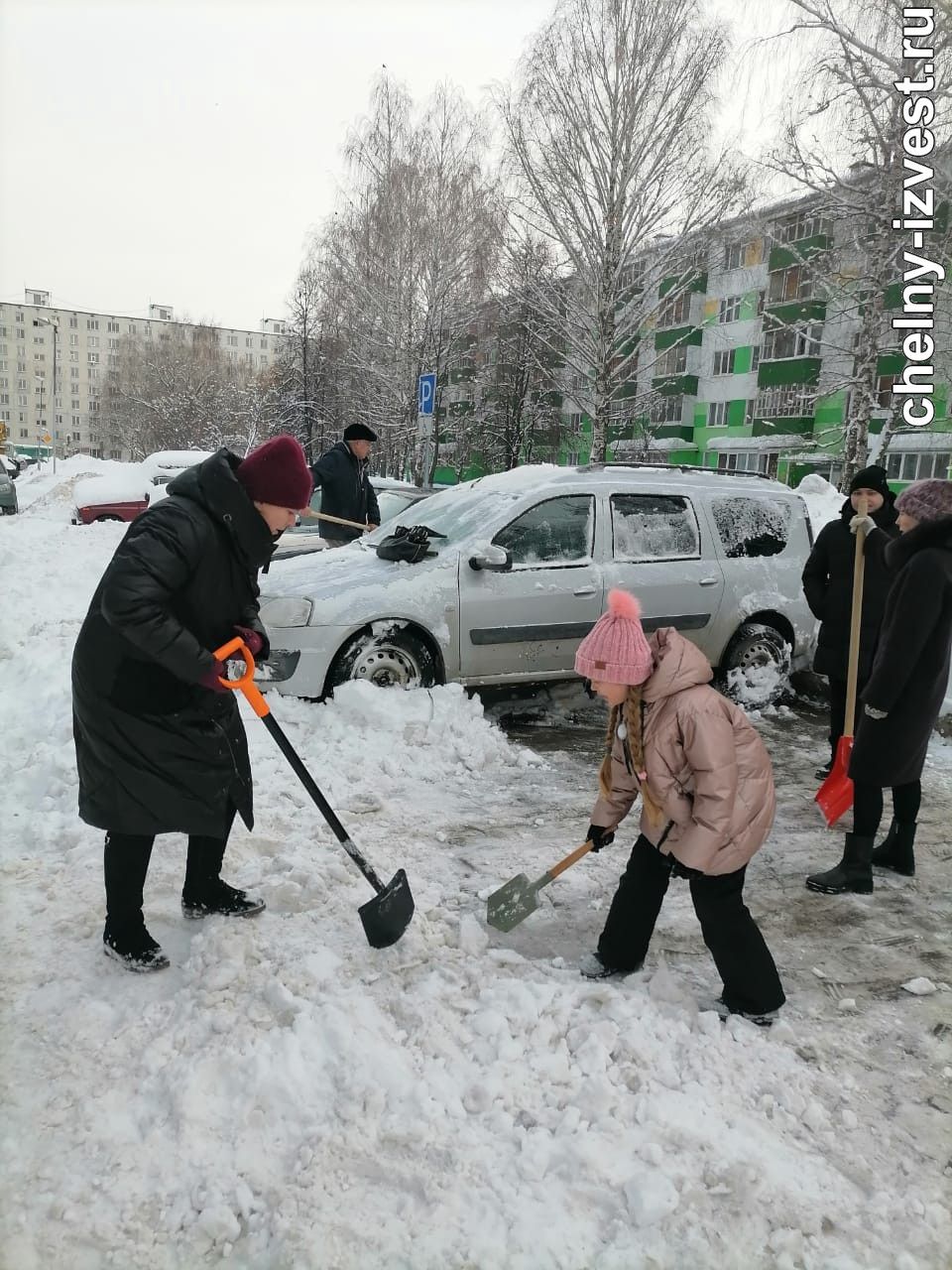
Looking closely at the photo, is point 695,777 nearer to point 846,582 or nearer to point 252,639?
point 252,639

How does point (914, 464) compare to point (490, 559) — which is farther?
point (914, 464)

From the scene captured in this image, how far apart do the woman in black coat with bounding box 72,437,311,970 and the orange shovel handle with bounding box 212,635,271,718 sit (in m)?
0.04

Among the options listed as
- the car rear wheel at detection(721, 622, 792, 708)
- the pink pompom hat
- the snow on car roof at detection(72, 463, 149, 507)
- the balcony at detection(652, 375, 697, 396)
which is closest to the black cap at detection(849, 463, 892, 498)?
the car rear wheel at detection(721, 622, 792, 708)

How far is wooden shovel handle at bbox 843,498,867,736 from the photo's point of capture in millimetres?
4617

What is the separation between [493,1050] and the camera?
96.7 inches

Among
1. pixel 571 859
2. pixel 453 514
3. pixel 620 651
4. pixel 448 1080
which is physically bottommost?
pixel 448 1080

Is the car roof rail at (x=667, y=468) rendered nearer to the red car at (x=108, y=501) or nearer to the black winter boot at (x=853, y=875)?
the black winter boot at (x=853, y=875)

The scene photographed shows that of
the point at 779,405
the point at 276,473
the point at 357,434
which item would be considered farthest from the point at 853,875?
the point at 779,405

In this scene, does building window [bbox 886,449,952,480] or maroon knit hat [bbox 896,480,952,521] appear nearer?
maroon knit hat [bbox 896,480,952,521]

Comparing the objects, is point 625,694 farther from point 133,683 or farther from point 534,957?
point 133,683

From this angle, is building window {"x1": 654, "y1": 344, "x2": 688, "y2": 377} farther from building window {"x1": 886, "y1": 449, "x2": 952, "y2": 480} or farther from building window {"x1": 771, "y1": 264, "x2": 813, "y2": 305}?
building window {"x1": 886, "y1": 449, "x2": 952, "y2": 480}

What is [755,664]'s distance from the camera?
6.58m

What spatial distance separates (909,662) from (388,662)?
3.05 metres

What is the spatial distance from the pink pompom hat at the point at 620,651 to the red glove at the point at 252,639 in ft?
3.67
